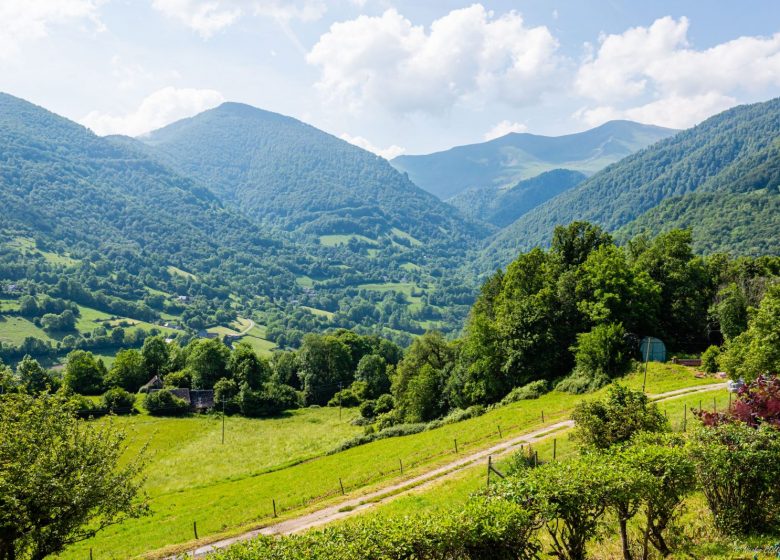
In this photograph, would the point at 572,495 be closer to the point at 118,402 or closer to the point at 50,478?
the point at 50,478

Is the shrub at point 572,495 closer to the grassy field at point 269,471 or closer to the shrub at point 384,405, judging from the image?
the grassy field at point 269,471

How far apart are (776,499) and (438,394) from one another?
56.4 m

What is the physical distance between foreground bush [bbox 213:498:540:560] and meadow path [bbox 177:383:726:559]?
15337 mm

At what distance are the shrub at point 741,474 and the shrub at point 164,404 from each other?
9381 cm

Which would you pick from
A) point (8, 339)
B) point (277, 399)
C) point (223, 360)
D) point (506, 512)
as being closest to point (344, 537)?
point (506, 512)

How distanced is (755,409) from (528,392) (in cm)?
4140

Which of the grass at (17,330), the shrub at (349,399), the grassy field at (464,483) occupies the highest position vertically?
the grassy field at (464,483)

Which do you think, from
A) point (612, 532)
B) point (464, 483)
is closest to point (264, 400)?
point (464, 483)

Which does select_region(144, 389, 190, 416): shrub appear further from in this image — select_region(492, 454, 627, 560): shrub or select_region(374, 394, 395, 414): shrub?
select_region(492, 454, 627, 560): shrub

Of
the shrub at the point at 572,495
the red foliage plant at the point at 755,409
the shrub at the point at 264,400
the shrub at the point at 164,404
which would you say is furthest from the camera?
the shrub at the point at 264,400

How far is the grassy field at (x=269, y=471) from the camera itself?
3341cm

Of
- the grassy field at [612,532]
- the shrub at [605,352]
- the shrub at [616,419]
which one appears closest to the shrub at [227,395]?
the shrub at [605,352]

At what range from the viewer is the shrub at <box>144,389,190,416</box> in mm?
89750

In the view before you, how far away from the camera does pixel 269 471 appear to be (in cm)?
5219
